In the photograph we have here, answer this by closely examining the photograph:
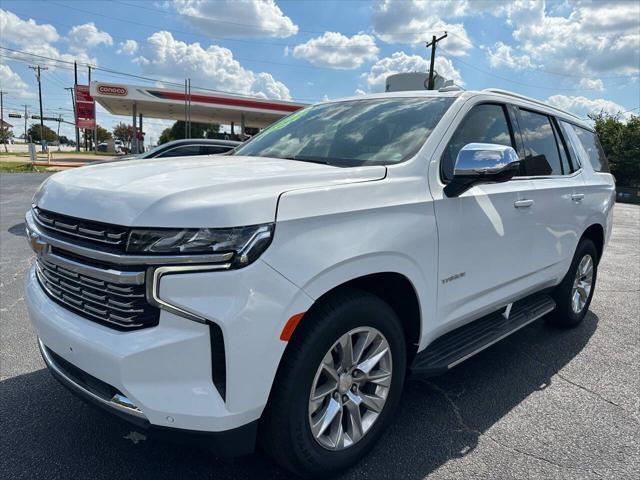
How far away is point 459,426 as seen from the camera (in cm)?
288

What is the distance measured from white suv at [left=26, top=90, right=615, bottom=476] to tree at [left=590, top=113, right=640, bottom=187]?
113ft

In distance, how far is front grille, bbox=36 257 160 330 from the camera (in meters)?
1.86

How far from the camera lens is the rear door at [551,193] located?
360cm

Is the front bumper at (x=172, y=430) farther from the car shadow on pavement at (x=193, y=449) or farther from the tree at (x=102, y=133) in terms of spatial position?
the tree at (x=102, y=133)

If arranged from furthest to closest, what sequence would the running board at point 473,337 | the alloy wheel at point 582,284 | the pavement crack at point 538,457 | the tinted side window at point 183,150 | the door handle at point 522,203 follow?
the tinted side window at point 183,150
the alloy wheel at point 582,284
the door handle at point 522,203
the running board at point 473,337
the pavement crack at point 538,457

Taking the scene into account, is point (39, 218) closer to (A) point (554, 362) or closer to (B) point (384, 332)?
(B) point (384, 332)

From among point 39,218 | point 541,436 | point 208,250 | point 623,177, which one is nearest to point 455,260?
point 541,436

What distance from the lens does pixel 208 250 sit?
1.81 metres

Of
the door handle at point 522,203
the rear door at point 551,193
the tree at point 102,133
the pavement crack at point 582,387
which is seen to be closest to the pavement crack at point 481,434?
the pavement crack at point 582,387

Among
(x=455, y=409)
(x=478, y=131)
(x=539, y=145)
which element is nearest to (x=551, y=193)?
(x=539, y=145)

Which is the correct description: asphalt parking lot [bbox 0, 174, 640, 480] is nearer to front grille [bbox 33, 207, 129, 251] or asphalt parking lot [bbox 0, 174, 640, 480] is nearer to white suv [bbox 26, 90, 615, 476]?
white suv [bbox 26, 90, 615, 476]

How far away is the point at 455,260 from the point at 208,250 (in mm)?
1502

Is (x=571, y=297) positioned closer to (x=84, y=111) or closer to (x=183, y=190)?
(x=183, y=190)

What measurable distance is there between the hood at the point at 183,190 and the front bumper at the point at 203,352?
230mm
